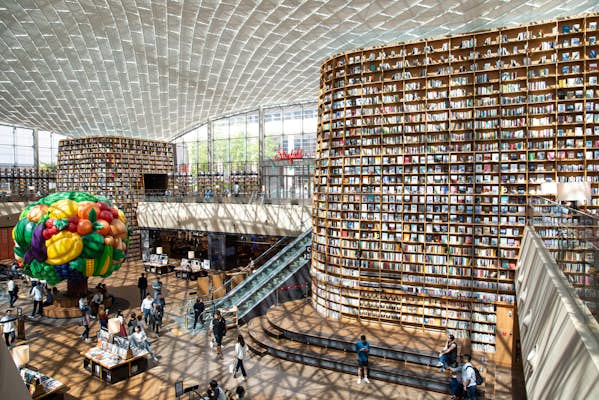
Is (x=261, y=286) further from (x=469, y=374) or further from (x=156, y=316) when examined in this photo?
(x=469, y=374)

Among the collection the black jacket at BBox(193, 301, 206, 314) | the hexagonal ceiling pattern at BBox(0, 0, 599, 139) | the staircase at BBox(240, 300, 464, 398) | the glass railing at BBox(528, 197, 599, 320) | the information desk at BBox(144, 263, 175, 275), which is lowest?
the information desk at BBox(144, 263, 175, 275)

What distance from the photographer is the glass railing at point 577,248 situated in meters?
3.35

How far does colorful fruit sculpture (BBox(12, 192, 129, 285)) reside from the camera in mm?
14102

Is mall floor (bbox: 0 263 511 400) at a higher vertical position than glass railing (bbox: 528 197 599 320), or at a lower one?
lower

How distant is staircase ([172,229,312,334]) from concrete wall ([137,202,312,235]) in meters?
3.61

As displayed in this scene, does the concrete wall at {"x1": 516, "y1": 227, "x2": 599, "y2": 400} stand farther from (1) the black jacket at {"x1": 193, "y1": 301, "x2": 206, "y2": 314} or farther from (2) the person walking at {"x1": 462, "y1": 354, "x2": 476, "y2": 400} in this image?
(1) the black jacket at {"x1": 193, "y1": 301, "x2": 206, "y2": 314}

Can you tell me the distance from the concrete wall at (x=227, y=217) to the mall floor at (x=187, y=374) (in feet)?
23.1

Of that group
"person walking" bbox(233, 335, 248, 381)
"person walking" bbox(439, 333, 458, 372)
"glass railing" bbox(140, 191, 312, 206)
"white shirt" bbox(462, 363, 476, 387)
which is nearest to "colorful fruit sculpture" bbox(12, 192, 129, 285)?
"glass railing" bbox(140, 191, 312, 206)

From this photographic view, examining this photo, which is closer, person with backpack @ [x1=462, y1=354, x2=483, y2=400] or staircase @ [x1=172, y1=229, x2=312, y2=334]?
person with backpack @ [x1=462, y1=354, x2=483, y2=400]

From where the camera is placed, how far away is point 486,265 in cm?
1091

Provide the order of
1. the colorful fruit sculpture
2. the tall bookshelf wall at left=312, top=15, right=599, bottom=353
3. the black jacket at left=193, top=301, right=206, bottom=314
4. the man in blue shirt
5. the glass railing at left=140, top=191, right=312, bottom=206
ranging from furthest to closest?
the glass railing at left=140, top=191, right=312, bottom=206
the colorful fruit sculpture
the black jacket at left=193, top=301, right=206, bottom=314
the tall bookshelf wall at left=312, top=15, right=599, bottom=353
the man in blue shirt

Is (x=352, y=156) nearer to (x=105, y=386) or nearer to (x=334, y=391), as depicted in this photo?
(x=334, y=391)

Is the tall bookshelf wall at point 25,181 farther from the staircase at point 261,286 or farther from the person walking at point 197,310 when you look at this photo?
the person walking at point 197,310

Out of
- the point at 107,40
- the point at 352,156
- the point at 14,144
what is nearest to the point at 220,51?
the point at 107,40
